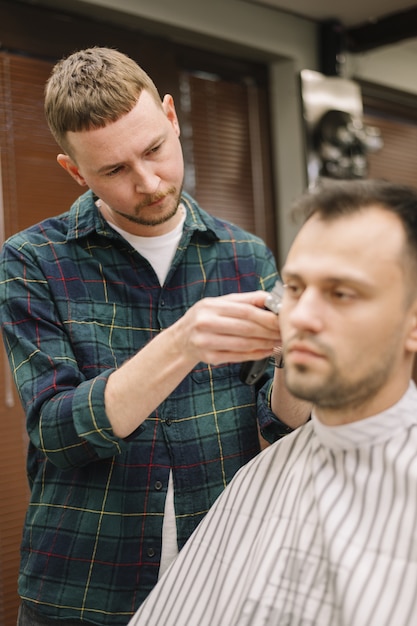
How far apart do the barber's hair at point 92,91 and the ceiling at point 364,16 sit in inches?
101

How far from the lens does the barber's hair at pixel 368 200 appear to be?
54.6 inches

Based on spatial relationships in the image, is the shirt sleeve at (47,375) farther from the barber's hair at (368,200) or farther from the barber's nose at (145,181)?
the barber's hair at (368,200)

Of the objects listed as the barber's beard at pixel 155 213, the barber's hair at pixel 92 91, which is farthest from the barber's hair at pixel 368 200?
the barber's hair at pixel 92 91

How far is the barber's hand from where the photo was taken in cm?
138

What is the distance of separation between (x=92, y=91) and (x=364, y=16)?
125 inches

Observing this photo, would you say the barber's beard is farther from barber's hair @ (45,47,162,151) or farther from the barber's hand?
the barber's hand

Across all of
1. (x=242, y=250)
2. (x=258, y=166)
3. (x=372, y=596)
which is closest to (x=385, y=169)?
(x=258, y=166)

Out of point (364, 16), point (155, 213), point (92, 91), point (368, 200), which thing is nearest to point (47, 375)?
point (155, 213)

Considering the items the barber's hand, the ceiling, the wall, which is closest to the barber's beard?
the barber's hand

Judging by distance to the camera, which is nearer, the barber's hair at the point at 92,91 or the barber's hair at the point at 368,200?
the barber's hair at the point at 368,200

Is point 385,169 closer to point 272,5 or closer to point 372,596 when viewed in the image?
point 272,5

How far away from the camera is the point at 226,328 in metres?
1.38

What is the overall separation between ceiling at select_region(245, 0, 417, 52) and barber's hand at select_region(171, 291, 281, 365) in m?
3.05

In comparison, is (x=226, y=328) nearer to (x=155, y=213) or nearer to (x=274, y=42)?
(x=155, y=213)
